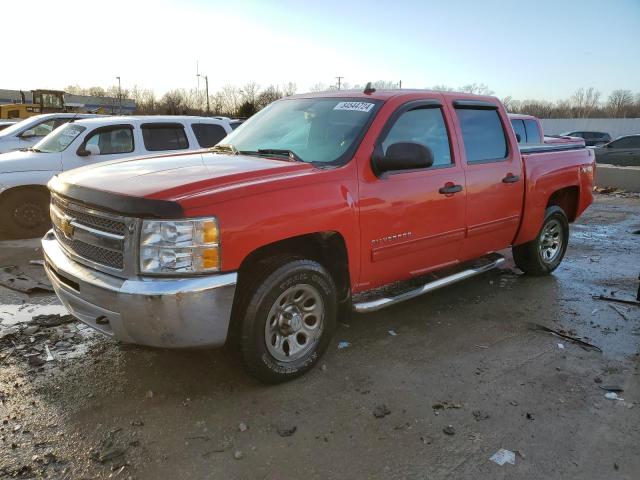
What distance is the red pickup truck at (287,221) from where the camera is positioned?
2902 mm

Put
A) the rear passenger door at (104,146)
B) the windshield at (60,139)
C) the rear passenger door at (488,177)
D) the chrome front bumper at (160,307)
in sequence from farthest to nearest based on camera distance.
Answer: the windshield at (60,139) < the rear passenger door at (104,146) < the rear passenger door at (488,177) < the chrome front bumper at (160,307)

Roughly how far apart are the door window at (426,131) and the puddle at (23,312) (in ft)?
10.8

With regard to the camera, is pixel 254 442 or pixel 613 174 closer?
pixel 254 442

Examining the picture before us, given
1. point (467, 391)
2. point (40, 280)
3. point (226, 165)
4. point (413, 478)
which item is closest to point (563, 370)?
point (467, 391)

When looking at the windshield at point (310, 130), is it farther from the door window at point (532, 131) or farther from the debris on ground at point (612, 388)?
the door window at point (532, 131)

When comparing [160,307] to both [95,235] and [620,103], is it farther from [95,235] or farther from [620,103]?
[620,103]

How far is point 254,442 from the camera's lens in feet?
9.40

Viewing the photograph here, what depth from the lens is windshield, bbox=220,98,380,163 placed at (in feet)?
12.6

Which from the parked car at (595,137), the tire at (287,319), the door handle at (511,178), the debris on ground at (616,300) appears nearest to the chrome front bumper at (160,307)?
the tire at (287,319)

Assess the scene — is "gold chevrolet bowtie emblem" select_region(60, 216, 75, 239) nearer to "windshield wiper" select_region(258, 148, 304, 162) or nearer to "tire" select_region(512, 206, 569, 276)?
"windshield wiper" select_region(258, 148, 304, 162)

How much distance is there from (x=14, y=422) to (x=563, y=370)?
3.63m

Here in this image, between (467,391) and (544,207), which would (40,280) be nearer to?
(467,391)

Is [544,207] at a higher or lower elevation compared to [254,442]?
higher

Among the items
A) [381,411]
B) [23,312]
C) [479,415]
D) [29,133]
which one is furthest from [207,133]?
[479,415]
